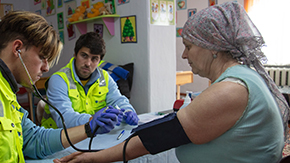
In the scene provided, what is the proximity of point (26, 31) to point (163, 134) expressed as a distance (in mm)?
603

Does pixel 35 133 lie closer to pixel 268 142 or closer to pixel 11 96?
pixel 11 96

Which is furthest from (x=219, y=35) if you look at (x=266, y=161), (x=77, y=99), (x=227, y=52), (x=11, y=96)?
(x=77, y=99)

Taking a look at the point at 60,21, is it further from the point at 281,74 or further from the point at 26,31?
the point at 281,74

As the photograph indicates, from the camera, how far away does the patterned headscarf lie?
0.80 m

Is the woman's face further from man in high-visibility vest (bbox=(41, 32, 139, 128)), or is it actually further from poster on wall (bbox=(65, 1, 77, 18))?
poster on wall (bbox=(65, 1, 77, 18))

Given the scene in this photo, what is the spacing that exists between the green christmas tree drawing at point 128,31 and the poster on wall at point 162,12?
240 millimetres

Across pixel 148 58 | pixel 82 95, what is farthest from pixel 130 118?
pixel 148 58

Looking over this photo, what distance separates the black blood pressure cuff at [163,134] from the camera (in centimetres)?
74

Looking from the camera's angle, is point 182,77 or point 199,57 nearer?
point 199,57

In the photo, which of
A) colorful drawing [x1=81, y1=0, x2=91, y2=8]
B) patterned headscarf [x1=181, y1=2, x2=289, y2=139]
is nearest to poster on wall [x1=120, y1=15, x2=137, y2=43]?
colorful drawing [x1=81, y1=0, x2=91, y2=8]

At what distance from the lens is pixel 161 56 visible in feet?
8.17

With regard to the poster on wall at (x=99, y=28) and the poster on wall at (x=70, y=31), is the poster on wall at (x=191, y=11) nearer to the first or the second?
the poster on wall at (x=70, y=31)

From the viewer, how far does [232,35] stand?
2.66 ft

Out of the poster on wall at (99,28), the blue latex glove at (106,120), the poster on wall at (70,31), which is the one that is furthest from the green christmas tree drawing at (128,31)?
the blue latex glove at (106,120)
